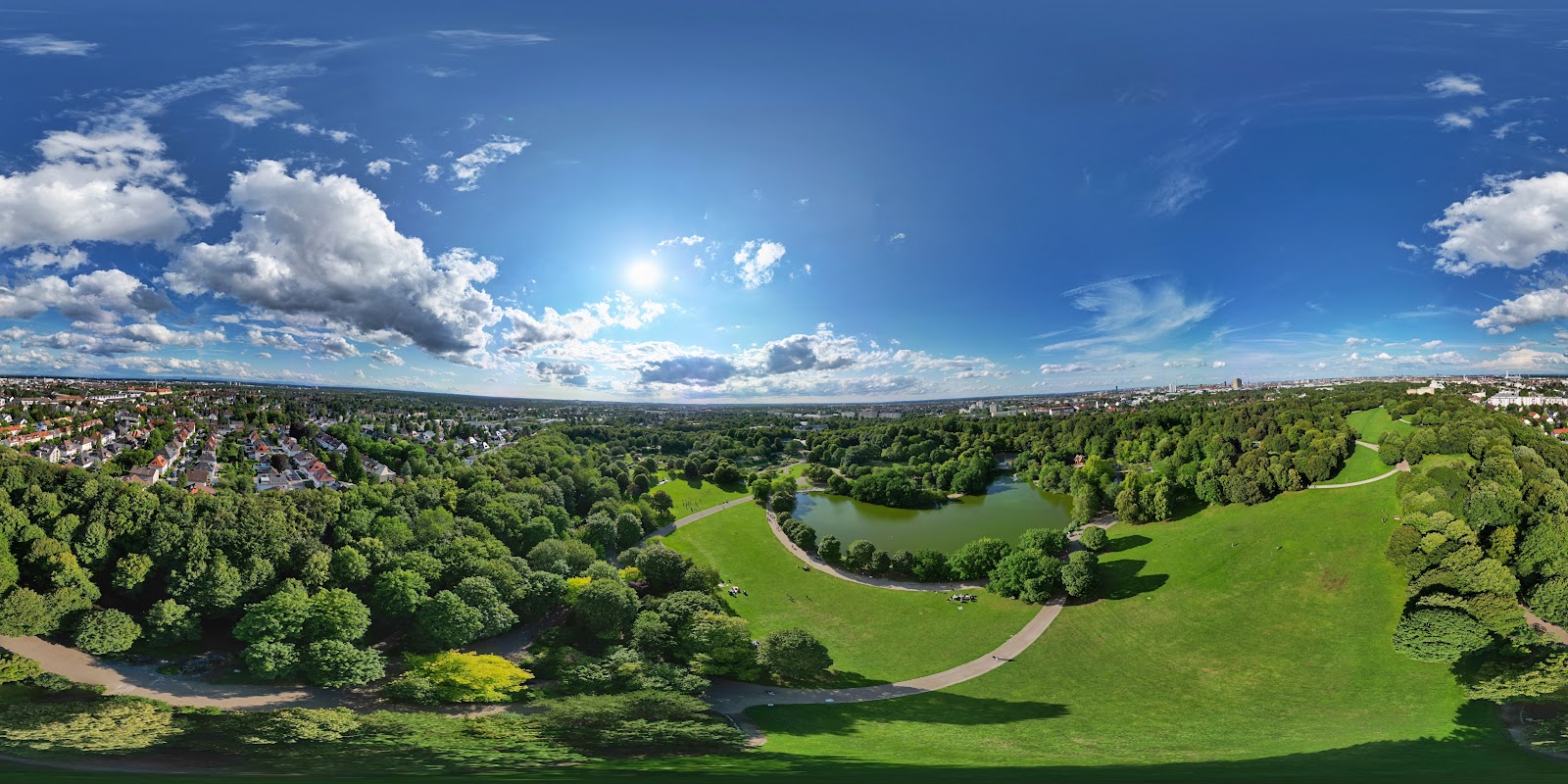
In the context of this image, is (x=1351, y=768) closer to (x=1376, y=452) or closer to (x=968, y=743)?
(x=968, y=743)

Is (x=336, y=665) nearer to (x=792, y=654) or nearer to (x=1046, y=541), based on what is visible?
(x=792, y=654)

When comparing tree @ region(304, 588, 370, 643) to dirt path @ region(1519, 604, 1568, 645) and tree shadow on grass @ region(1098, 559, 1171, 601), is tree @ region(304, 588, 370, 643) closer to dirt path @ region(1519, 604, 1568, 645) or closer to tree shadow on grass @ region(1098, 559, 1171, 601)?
tree shadow on grass @ region(1098, 559, 1171, 601)

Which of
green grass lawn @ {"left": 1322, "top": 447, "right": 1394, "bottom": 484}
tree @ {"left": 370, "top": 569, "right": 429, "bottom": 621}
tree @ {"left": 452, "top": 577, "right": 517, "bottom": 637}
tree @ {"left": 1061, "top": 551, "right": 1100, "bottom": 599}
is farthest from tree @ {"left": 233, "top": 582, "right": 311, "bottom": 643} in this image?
green grass lawn @ {"left": 1322, "top": 447, "right": 1394, "bottom": 484}

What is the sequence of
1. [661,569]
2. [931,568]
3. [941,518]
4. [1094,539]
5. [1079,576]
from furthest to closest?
[941,518]
[1094,539]
[931,568]
[1079,576]
[661,569]

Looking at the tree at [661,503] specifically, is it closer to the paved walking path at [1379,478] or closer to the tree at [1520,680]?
the tree at [1520,680]

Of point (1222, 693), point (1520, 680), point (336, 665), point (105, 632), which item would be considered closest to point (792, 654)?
point (336, 665)

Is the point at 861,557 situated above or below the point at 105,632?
below

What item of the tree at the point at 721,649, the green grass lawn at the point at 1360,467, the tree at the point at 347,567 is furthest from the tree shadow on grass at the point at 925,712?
the green grass lawn at the point at 1360,467
